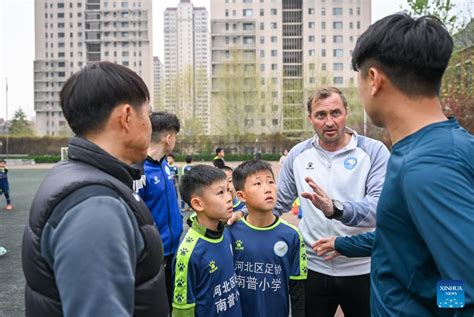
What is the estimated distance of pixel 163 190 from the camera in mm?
3836

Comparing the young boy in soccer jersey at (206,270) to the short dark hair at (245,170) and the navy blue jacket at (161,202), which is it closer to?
the short dark hair at (245,170)

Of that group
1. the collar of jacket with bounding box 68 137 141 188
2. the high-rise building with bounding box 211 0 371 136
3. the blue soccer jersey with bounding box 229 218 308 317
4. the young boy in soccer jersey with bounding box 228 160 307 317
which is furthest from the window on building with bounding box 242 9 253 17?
the collar of jacket with bounding box 68 137 141 188

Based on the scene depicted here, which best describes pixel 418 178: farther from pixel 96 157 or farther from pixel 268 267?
pixel 268 267

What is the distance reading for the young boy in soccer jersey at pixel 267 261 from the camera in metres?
2.87

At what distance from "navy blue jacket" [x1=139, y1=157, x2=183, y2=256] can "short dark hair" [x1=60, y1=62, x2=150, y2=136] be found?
2340mm

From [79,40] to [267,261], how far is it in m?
94.7

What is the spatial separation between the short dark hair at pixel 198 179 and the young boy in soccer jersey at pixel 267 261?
12.2 inches

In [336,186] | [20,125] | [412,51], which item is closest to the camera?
[412,51]

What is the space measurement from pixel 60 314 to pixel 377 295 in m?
0.95

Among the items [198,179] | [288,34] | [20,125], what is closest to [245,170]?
[198,179]

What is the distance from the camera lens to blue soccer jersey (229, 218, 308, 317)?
9.42 ft

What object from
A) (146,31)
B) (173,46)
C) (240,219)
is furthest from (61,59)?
(240,219)

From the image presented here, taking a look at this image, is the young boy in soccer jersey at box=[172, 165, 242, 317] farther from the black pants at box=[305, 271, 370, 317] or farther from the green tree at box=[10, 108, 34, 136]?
the green tree at box=[10, 108, 34, 136]

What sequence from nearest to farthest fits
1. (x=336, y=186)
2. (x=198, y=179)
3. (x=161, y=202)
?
1. (x=336, y=186)
2. (x=198, y=179)
3. (x=161, y=202)
